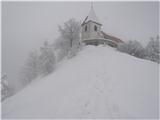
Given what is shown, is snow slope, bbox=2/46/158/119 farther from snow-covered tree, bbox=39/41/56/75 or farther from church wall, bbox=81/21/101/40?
church wall, bbox=81/21/101/40

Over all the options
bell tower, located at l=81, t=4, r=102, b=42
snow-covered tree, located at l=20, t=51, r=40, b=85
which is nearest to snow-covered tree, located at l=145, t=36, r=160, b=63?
bell tower, located at l=81, t=4, r=102, b=42

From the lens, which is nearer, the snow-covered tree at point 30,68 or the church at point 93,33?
the snow-covered tree at point 30,68

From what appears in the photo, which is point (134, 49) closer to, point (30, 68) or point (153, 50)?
point (153, 50)

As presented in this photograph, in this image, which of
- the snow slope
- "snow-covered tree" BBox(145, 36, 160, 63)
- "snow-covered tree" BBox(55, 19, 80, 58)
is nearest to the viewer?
the snow slope

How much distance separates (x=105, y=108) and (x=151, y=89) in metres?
4.47

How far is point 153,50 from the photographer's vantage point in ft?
93.2

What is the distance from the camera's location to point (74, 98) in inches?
399

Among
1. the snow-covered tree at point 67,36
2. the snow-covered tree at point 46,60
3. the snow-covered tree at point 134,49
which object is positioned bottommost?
the snow-covered tree at point 46,60

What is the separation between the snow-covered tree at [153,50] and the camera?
91.1ft

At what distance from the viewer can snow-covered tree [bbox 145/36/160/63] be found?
1094 inches

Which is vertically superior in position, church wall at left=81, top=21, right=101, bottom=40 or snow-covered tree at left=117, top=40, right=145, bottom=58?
church wall at left=81, top=21, right=101, bottom=40

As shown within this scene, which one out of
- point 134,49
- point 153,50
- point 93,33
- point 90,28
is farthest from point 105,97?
point 90,28

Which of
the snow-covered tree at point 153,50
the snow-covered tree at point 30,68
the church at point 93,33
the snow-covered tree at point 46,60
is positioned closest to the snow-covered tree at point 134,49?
the snow-covered tree at point 153,50

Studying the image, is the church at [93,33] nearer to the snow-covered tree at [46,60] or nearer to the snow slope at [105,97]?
the snow-covered tree at [46,60]
